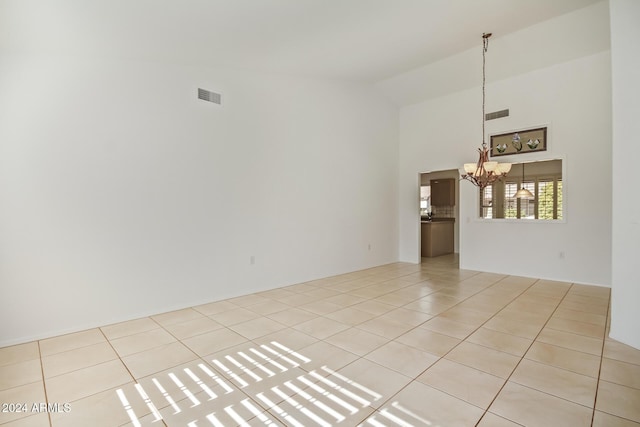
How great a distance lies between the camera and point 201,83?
3.92m

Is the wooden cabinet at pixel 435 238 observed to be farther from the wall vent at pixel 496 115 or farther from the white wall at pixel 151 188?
the white wall at pixel 151 188

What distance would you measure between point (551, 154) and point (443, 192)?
151 inches

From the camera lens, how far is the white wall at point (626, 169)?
264 cm

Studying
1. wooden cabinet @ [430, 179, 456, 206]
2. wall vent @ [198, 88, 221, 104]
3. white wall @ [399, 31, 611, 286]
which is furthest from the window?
wall vent @ [198, 88, 221, 104]

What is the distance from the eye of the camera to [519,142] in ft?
18.0

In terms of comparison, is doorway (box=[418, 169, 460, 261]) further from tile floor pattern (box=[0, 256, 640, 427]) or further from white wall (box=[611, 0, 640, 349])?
white wall (box=[611, 0, 640, 349])

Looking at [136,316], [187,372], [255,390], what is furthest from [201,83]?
[255,390]

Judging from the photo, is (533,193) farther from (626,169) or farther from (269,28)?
(269,28)

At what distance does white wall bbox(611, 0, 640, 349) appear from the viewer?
2.64 metres

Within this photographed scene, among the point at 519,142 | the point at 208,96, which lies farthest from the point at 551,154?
the point at 208,96

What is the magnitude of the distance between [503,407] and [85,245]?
3.92m

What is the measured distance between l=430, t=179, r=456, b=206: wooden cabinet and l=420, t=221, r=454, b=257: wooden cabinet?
2.30 feet

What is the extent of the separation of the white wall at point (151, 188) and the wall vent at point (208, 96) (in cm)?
9

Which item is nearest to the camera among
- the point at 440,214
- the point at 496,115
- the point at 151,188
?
the point at 151,188
